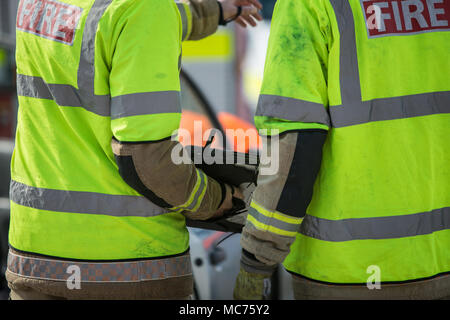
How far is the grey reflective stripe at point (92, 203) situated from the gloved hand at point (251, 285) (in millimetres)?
363

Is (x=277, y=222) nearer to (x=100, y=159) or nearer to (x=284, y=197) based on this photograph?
(x=284, y=197)

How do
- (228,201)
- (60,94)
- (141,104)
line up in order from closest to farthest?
(141,104)
(60,94)
(228,201)

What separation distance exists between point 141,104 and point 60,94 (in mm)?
289

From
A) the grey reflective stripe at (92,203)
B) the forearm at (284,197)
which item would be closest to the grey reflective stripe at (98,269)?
the grey reflective stripe at (92,203)

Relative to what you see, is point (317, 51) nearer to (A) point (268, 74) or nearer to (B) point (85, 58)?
(A) point (268, 74)

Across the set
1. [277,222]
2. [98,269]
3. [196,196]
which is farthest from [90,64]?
[277,222]

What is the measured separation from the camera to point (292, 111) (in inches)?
65.2

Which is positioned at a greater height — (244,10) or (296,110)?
(244,10)

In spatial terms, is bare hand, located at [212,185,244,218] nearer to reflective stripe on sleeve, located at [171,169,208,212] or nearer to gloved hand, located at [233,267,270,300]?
reflective stripe on sleeve, located at [171,169,208,212]

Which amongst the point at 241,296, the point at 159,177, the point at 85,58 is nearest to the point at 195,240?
the point at 241,296

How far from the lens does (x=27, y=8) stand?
1854 millimetres

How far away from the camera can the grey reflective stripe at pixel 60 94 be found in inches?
67.9

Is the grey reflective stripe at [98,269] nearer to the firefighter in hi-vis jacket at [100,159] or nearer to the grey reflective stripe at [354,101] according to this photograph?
the firefighter in hi-vis jacket at [100,159]
